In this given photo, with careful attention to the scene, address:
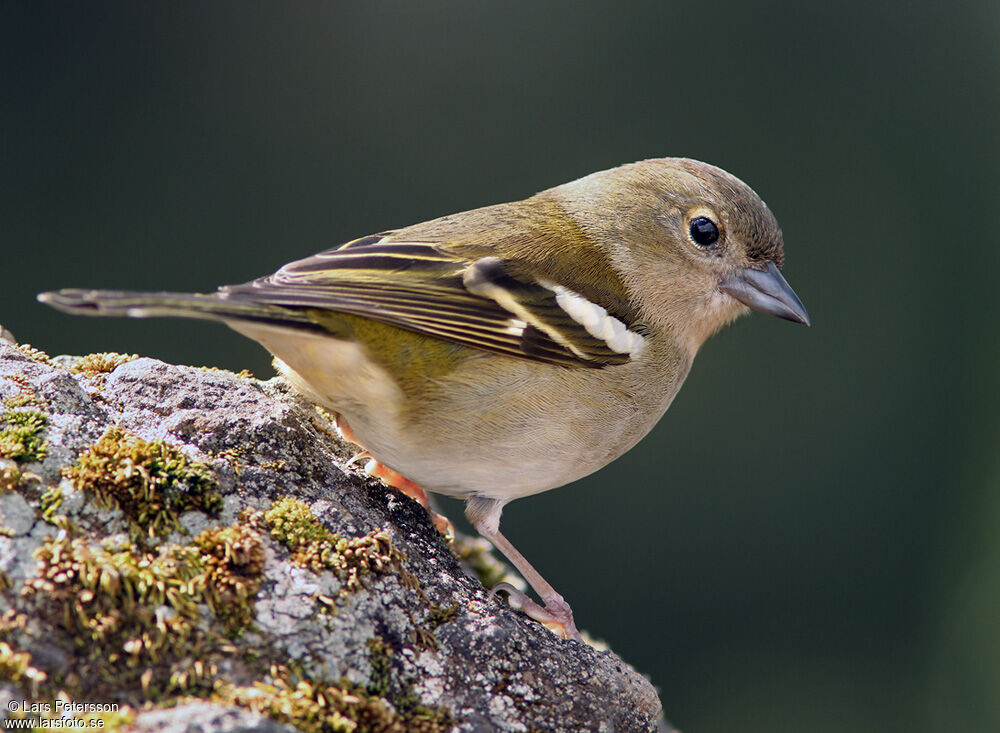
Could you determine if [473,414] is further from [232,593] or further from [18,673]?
[18,673]

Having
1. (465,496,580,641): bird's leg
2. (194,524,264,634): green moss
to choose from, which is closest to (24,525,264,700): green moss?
(194,524,264,634): green moss

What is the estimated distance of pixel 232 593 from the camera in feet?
6.86

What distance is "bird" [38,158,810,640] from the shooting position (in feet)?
9.52

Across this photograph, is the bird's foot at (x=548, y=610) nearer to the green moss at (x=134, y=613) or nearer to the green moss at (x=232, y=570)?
the green moss at (x=232, y=570)

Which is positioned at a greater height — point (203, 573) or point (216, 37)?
point (216, 37)

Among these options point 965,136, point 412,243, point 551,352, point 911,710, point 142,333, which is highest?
point 965,136

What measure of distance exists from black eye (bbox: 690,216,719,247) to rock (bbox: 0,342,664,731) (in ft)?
5.67

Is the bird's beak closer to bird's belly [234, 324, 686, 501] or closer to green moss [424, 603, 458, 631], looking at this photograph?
bird's belly [234, 324, 686, 501]

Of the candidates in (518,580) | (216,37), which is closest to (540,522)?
(518,580)

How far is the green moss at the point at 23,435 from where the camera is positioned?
7.24 feet

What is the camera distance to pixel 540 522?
22.0 ft

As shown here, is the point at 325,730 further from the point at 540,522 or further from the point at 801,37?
the point at 801,37

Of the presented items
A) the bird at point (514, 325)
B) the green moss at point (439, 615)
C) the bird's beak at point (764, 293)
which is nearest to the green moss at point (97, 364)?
the bird at point (514, 325)

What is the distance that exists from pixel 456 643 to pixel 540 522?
4419 mm
